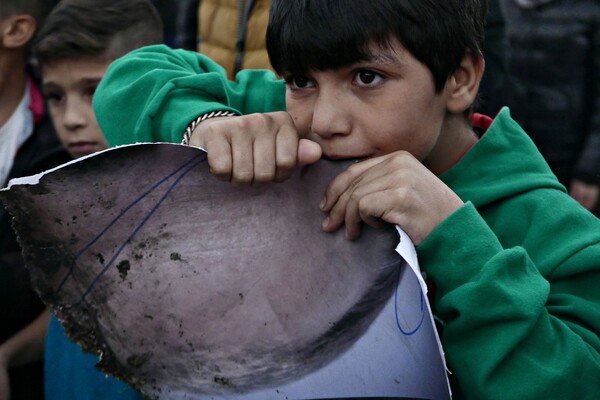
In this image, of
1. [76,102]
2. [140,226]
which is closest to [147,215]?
[140,226]

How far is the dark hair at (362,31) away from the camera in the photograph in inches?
54.2

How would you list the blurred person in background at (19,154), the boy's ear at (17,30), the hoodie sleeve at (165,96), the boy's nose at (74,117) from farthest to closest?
the boy's ear at (17,30)
the boy's nose at (74,117)
the blurred person in background at (19,154)
the hoodie sleeve at (165,96)

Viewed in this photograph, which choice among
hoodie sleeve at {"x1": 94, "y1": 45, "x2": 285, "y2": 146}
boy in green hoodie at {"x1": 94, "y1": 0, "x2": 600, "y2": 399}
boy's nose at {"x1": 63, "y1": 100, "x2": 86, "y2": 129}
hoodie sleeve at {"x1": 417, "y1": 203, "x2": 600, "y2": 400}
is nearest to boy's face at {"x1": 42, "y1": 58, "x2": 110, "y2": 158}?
boy's nose at {"x1": 63, "y1": 100, "x2": 86, "y2": 129}

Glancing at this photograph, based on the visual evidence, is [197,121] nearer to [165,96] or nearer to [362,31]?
[165,96]

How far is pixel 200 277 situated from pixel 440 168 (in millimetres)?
482

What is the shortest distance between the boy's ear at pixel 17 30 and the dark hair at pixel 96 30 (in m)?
0.12

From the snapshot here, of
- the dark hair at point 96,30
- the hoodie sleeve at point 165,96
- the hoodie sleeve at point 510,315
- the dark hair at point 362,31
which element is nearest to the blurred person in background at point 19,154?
the dark hair at point 96,30

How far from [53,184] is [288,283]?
1.15 feet

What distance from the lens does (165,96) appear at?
1.67 meters

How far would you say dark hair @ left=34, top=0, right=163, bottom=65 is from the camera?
3.05 meters

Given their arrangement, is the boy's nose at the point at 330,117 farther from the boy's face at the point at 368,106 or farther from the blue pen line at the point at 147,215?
the blue pen line at the point at 147,215

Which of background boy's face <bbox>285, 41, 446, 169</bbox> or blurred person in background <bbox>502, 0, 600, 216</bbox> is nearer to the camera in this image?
background boy's face <bbox>285, 41, 446, 169</bbox>

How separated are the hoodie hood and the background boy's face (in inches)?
4.5

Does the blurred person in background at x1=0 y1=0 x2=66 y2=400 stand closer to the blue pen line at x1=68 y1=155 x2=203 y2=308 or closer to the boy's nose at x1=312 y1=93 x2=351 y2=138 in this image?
the blue pen line at x1=68 y1=155 x2=203 y2=308
